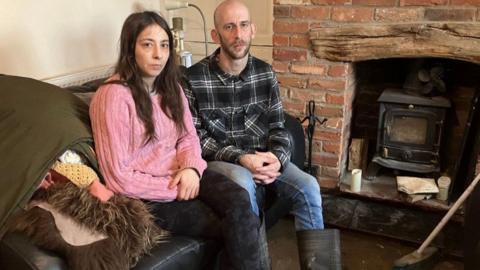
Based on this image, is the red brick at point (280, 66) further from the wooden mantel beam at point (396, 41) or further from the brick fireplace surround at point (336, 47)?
the wooden mantel beam at point (396, 41)

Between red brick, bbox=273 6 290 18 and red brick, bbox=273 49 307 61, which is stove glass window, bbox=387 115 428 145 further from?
red brick, bbox=273 6 290 18

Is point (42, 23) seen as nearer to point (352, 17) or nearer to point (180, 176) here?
point (180, 176)

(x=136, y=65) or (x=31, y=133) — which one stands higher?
(x=136, y=65)

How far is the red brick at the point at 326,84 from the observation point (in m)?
2.46

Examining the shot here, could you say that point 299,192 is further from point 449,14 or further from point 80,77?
A: point 80,77

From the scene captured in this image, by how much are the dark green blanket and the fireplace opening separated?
1.64 meters

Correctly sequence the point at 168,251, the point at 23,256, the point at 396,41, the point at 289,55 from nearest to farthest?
the point at 23,256 < the point at 168,251 < the point at 396,41 < the point at 289,55

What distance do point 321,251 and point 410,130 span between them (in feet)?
3.64

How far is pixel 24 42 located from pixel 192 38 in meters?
1.44

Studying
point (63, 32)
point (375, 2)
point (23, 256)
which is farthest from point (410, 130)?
point (23, 256)

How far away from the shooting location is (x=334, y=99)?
2.49 meters

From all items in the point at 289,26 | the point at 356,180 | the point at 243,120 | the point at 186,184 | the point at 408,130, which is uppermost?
the point at 289,26

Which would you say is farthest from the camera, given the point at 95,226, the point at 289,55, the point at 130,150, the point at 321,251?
the point at 289,55

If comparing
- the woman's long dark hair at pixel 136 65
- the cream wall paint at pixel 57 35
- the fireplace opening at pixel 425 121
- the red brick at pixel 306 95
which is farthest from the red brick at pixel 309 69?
the cream wall paint at pixel 57 35
